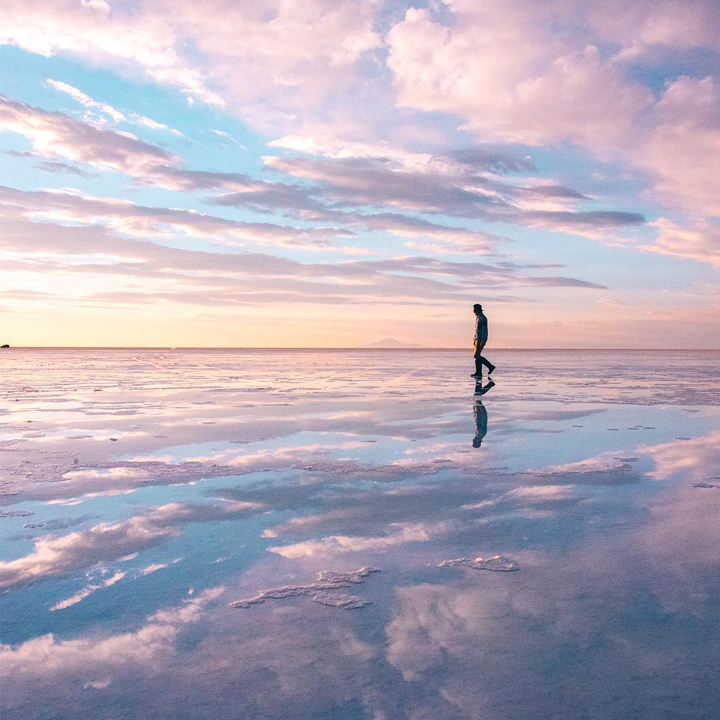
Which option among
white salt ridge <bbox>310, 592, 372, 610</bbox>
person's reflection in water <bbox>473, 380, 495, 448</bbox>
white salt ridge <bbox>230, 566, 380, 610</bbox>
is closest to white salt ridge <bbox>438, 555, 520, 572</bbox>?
white salt ridge <bbox>230, 566, 380, 610</bbox>

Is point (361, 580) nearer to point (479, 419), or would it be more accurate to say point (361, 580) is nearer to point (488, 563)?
point (488, 563)

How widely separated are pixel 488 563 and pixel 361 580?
0.73 metres

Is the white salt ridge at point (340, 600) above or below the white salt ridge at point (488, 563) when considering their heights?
below

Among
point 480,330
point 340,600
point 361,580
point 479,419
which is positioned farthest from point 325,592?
point 480,330

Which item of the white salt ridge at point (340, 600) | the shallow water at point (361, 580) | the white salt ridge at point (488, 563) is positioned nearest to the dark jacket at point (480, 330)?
the shallow water at point (361, 580)

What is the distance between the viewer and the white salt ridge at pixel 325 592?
2955 mm

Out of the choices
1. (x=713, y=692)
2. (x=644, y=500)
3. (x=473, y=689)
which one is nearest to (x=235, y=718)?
(x=473, y=689)

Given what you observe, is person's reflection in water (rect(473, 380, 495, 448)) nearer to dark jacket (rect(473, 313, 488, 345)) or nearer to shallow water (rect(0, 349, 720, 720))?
shallow water (rect(0, 349, 720, 720))

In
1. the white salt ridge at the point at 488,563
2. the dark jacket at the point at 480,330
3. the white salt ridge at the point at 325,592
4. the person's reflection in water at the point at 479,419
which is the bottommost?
the white salt ridge at the point at 325,592

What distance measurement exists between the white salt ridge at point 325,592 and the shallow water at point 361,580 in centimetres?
1

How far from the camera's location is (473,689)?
221cm

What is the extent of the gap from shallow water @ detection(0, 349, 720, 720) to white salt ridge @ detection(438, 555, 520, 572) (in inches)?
0.7

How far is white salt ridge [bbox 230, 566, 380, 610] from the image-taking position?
9.70 feet

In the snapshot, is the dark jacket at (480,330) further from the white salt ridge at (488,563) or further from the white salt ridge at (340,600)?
the white salt ridge at (340,600)
